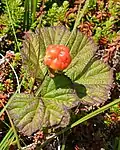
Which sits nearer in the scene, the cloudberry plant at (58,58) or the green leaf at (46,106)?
the cloudberry plant at (58,58)

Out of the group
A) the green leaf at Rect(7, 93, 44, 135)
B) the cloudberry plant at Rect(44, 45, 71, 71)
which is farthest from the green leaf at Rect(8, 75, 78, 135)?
the cloudberry plant at Rect(44, 45, 71, 71)

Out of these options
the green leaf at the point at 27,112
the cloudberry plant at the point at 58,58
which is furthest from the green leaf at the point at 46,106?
the cloudberry plant at the point at 58,58

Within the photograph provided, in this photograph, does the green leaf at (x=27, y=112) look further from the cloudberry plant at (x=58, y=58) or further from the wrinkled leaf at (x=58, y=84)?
the cloudberry plant at (x=58, y=58)

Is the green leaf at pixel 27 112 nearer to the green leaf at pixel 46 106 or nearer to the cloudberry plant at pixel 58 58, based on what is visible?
the green leaf at pixel 46 106

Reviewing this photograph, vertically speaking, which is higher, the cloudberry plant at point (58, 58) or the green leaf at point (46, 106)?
the cloudberry plant at point (58, 58)

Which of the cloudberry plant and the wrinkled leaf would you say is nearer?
the cloudberry plant

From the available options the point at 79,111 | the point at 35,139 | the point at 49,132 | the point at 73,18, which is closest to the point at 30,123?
the point at 49,132

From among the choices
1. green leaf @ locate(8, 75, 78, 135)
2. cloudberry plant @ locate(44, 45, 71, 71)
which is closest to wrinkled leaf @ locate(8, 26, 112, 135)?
green leaf @ locate(8, 75, 78, 135)

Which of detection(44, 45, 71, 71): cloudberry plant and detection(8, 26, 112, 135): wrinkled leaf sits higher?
detection(44, 45, 71, 71): cloudberry plant

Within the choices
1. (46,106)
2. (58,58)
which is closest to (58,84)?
(46,106)

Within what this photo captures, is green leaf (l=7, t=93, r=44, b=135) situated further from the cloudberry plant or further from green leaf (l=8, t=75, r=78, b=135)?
the cloudberry plant

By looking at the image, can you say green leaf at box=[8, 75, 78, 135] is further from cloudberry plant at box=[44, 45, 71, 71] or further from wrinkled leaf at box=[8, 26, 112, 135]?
cloudberry plant at box=[44, 45, 71, 71]

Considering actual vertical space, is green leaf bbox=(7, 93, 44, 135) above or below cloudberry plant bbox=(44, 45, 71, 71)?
below

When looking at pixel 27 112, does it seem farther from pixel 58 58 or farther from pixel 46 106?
pixel 58 58
